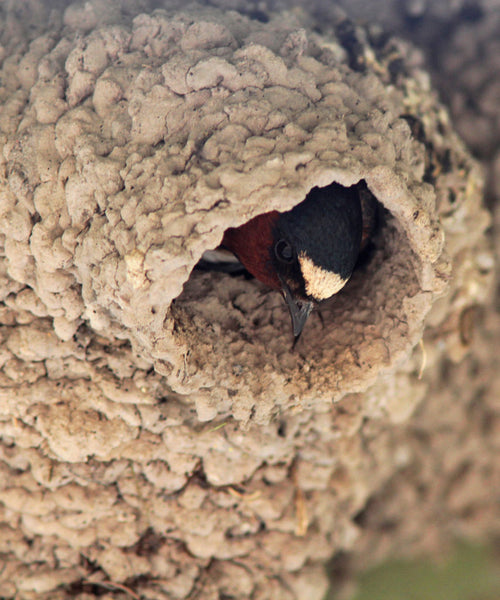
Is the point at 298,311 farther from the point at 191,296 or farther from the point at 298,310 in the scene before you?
the point at 191,296

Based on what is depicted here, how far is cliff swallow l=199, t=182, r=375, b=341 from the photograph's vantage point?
2.07 meters

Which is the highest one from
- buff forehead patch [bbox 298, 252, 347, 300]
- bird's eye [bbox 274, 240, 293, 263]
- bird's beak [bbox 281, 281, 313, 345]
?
bird's eye [bbox 274, 240, 293, 263]

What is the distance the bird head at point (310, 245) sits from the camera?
2072 mm

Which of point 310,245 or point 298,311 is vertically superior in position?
point 310,245

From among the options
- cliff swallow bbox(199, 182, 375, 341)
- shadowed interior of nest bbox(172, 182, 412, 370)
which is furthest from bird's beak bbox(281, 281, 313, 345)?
shadowed interior of nest bbox(172, 182, 412, 370)

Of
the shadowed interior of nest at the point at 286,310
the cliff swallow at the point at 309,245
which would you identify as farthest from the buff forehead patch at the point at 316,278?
the shadowed interior of nest at the point at 286,310

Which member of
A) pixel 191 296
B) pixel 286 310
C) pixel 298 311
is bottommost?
pixel 298 311

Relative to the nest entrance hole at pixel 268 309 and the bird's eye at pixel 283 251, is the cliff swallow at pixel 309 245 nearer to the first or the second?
the bird's eye at pixel 283 251

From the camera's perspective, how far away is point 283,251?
2.19m

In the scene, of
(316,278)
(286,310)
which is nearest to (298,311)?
(316,278)

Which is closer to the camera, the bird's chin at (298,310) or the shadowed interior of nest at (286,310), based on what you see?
the bird's chin at (298,310)

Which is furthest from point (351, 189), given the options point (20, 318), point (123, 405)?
point (20, 318)

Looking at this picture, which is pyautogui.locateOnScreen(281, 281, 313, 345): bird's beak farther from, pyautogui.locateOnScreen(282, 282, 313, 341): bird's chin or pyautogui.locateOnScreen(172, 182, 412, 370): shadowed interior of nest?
pyautogui.locateOnScreen(172, 182, 412, 370): shadowed interior of nest

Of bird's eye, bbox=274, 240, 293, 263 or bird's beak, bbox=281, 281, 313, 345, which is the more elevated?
bird's eye, bbox=274, 240, 293, 263
